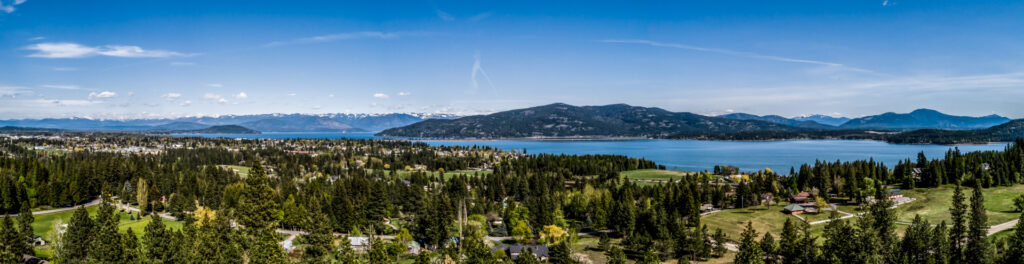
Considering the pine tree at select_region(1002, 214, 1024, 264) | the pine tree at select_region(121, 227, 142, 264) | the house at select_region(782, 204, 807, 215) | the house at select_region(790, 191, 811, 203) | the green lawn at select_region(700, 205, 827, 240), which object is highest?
the pine tree at select_region(1002, 214, 1024, 264)

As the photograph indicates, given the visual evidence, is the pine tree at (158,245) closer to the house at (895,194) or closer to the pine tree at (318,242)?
the pine tree at (318,242)

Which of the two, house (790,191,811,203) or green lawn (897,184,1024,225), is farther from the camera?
house (790,191,811,203)

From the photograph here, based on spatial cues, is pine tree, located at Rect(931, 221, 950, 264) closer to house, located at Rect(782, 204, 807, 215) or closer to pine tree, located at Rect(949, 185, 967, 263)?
pine tree, located at Rect(949, 185, 967, 263)

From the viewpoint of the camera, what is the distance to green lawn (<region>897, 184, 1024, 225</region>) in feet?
203

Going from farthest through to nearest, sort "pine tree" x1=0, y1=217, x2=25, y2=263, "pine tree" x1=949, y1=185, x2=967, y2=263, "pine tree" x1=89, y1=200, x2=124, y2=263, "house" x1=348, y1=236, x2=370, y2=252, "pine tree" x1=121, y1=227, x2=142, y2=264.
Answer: "house" x1=348, y1=236, x2=370, y2=252 → "pine tree" x1=949, y1=185, x2=967, y2=263 → "pine tree" x1=89, y1=200, x2=124, y2=263 → "pine tree" x1=0, y1=217, x2=25, y2=263 → "pine tree" x1=121, y1=227, x2=142, y2=264

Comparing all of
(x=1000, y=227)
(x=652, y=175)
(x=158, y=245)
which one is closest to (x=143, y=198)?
(x=158, y=245)

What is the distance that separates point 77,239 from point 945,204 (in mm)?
98963

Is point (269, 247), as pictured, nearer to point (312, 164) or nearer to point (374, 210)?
point (374, 210)

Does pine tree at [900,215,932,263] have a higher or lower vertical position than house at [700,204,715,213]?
higher

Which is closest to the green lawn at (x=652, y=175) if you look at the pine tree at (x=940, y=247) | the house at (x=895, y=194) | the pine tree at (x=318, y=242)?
the house at (x=895, y=194)

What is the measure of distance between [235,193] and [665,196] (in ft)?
211

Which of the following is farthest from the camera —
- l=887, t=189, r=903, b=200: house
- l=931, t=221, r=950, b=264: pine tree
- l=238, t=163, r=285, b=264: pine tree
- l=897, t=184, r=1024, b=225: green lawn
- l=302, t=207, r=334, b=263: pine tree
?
l=887, t=189, r=903, b=200: house

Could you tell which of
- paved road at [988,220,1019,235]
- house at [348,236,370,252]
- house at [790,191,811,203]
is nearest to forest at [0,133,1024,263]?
house at [348,236,370,252]

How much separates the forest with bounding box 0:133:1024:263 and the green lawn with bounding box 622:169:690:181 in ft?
23.1
